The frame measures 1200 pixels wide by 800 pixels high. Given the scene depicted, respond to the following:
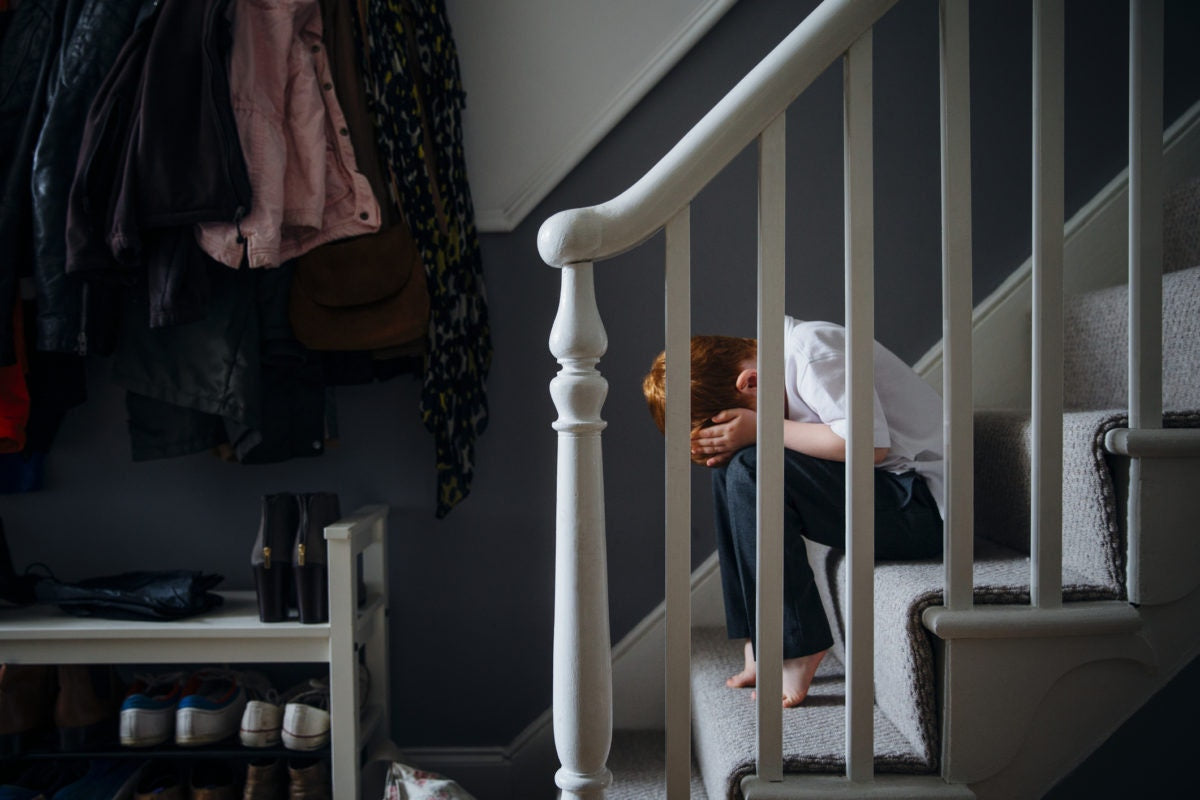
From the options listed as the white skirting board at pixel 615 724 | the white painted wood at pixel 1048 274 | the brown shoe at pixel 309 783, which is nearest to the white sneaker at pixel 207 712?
the brown shoe at pixel 309 783

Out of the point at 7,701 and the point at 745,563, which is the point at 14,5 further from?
the point at 745,563

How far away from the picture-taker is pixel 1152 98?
92cm

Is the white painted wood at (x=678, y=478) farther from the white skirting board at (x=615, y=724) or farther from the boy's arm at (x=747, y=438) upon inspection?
the white skirting board at (x=615, y=724)

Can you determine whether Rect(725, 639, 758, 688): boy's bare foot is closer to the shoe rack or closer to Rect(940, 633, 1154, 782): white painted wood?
Rect(940, 633, 1154, 782): white painted wood

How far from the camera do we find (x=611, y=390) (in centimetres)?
182

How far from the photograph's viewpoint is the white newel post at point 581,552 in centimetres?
89

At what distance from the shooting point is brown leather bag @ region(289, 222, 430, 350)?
1.53 m

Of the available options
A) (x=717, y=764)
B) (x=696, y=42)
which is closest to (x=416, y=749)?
(x=717, y=764)

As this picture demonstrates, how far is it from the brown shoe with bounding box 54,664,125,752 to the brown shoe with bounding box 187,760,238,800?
0.18m

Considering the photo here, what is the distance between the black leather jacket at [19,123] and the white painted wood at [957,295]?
5.14ft

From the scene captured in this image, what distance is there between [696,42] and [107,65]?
1.21 m

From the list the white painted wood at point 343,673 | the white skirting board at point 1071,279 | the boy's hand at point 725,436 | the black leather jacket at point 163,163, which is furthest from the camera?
the white skirting board at point 1071,279

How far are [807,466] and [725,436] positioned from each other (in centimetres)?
13

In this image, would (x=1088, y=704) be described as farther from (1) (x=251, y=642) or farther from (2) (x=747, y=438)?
(1) (x=251, y=642)
